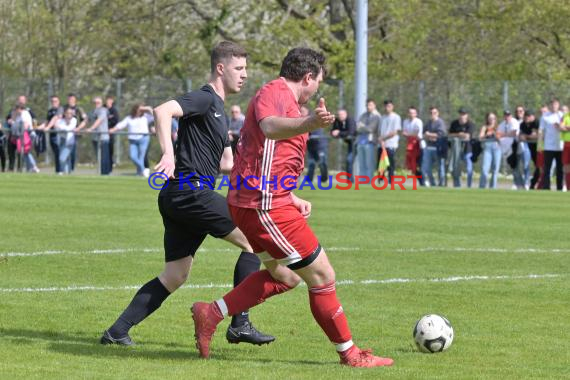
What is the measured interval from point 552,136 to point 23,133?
46.4 ft

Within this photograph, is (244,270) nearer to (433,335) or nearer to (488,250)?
(433,335)

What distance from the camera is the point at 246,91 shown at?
1528 inches

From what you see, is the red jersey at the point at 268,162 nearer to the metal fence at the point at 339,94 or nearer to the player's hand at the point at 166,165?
the player's hand at the point at 166,165

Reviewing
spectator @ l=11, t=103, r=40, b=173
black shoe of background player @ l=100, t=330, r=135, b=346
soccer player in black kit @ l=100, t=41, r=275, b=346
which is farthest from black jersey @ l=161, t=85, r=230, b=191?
spectator @ l=11, t=103, r=40, b=173

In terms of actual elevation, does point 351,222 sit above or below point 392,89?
below

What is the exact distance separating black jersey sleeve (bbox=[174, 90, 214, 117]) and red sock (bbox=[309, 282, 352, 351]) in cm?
139

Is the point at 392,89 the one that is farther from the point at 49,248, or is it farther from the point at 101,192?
the point at 49,248

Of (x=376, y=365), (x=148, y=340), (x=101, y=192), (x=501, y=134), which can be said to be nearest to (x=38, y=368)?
(x=148, y=340)

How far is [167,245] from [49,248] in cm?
596

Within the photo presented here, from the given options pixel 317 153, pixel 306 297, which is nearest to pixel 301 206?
pixel 306 297

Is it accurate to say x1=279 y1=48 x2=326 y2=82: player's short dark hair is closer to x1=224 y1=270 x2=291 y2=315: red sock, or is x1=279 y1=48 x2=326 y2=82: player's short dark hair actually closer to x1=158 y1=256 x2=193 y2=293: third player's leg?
x1=224 y1=270 x2=291 y2=315: red sock

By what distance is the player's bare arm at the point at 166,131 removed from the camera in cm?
729

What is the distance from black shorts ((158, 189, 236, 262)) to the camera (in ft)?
26.2

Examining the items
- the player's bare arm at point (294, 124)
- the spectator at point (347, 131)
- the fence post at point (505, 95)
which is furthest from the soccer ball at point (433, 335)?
the fence post at point (505, 95)
